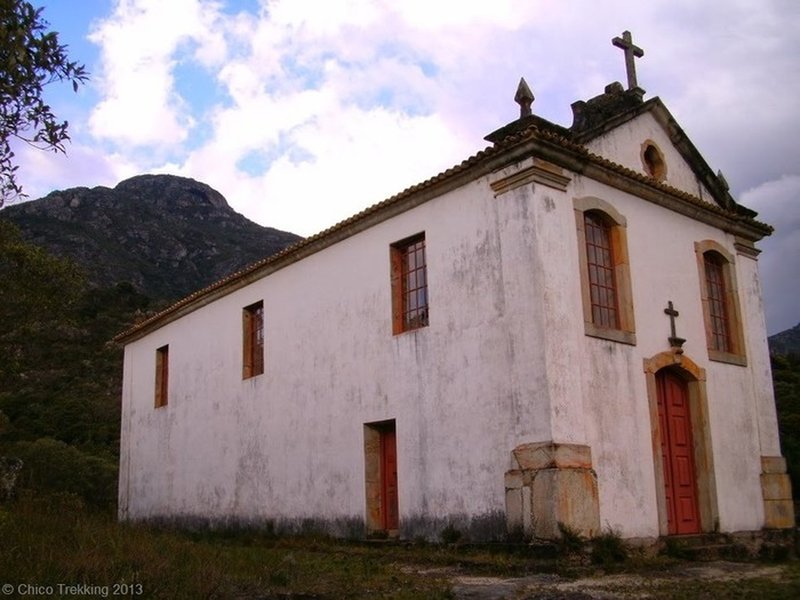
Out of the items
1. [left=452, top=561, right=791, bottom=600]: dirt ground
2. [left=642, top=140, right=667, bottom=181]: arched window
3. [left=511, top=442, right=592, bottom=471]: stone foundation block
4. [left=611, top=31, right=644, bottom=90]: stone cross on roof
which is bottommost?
[left=452, top=561, right=791, bottom=600]: dirt ground

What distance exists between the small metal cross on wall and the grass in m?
3.07

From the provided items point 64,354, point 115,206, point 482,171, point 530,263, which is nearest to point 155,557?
point 530,263

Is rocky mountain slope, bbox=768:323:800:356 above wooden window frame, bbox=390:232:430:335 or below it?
above

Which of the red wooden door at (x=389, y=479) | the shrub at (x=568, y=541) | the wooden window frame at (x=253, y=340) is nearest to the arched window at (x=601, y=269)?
the shrub at (x=568, y=541)

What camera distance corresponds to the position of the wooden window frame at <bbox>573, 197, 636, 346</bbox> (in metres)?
10.6

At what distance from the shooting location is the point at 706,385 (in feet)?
39.7

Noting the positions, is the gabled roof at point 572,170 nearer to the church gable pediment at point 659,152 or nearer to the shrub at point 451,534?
the church gable pediment at point 659,152

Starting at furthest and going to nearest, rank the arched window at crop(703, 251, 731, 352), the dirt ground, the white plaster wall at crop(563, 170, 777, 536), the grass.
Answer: the arched window at crop(703, 251, 731, 352)
the white plaster wall at crop(563, 170, 777, 536)
the dirt ground
the grass

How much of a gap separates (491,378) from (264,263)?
618 centimetres

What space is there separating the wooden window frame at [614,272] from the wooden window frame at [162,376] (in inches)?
448

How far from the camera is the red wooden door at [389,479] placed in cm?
1207

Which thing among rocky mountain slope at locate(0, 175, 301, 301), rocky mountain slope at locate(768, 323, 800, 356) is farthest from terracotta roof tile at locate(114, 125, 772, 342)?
rocky mountain slope at locate(0, 175, 301, 301)

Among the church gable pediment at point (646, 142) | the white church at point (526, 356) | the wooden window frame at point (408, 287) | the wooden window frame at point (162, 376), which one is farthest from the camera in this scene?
the wooden window frame at point (162, 376)

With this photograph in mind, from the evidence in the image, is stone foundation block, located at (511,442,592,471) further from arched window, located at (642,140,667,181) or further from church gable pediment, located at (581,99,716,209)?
arched window, located at (642,140,667,181)
